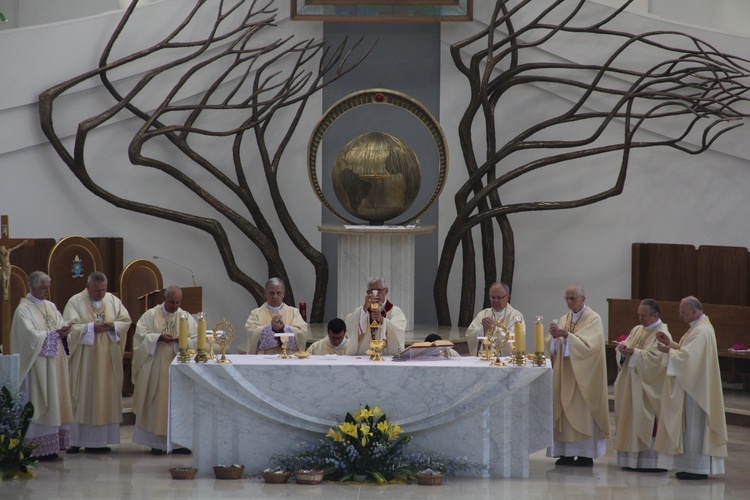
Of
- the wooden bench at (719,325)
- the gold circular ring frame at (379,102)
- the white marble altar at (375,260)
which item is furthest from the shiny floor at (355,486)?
the gold circular ring frame at (379,102)

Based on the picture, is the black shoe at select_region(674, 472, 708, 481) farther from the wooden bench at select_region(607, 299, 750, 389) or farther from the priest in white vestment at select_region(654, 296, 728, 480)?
Answer: the wooden bench at select_region(607, 299, 750, 389)

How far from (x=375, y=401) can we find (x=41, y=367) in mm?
3125

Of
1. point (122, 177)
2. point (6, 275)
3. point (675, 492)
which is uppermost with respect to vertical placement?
point (122, 177)

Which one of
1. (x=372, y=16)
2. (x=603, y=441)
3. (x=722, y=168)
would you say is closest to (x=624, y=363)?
(x=603, y=441)

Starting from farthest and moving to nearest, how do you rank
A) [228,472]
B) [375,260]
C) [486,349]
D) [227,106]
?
[227,106] < [375,260] < [486,349] < [228,472]

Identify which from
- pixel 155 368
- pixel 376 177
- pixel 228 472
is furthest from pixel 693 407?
pixel 155 368

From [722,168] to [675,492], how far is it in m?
6.17

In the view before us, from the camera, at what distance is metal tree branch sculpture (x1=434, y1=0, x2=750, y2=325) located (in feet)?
45.7

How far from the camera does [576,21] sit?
1493cm

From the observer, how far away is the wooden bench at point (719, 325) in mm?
13297

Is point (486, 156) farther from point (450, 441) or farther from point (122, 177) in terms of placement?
point (450, 441)

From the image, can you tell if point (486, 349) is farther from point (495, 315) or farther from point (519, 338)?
point (495, 315)

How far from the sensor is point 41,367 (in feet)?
34.8

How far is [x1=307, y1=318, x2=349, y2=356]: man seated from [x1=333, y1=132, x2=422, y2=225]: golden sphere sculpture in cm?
291
